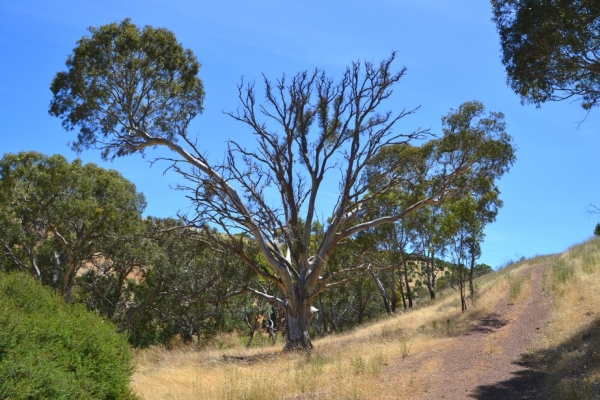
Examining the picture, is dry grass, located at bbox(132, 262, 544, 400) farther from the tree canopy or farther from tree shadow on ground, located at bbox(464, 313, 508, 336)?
the tree canopy

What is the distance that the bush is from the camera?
6039 mm

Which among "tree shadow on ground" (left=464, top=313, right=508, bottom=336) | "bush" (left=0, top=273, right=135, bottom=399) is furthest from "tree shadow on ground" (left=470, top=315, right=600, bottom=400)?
"bush" (left=0, top=273, right=135, bottom=399)

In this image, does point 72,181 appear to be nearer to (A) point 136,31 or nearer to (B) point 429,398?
(A) point 136,31

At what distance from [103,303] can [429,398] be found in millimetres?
26866

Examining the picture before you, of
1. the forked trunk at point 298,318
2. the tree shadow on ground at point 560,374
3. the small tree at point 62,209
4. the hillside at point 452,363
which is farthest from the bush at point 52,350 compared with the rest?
the small tree at point 62,209

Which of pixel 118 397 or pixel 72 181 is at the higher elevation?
pixel 72 181

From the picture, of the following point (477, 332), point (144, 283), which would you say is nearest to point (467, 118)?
point (477, 332)

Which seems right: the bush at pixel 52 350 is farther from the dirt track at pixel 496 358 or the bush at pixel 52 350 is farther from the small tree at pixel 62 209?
the small tree at pixel 62 209

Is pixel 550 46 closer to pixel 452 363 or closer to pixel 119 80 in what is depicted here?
pixel 452 363

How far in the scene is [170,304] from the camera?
104ft

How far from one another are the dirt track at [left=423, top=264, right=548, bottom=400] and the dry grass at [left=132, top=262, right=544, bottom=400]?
0.43m

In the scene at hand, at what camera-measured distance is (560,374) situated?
388 inches

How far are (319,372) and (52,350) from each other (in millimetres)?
6560

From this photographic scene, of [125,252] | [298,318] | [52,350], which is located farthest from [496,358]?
[125,252]
